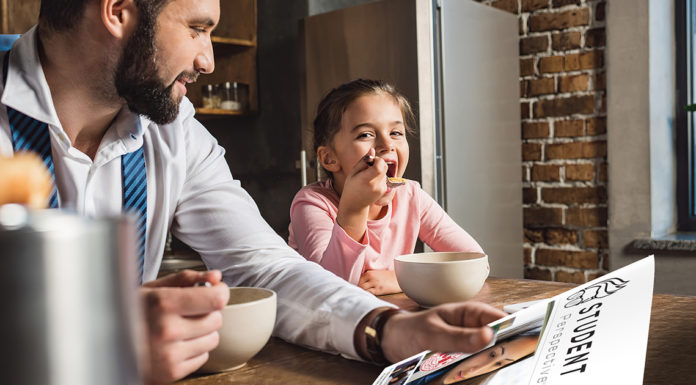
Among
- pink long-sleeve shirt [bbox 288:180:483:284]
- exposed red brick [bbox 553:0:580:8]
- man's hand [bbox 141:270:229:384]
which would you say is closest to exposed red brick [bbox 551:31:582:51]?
exposed red brick [bbox 553:0:580:8]

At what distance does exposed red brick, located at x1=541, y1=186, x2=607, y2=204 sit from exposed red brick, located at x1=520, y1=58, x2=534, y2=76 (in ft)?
1.75

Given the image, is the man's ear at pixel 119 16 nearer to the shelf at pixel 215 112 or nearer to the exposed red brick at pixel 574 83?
the shelf at pixel 215 112

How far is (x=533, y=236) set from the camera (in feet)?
9.17

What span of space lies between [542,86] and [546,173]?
0.39 metres

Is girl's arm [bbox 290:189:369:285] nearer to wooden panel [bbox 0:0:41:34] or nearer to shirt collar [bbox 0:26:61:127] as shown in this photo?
shirt collar [bbox 0:26:61:127]

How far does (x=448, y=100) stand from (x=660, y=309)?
5.48 ft

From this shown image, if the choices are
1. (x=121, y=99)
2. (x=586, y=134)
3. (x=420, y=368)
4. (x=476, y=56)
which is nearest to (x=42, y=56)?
(x=121, y=99)

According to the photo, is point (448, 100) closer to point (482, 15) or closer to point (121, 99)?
point (482, 15)

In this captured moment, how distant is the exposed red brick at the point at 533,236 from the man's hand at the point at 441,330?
226 cm

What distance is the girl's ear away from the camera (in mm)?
1729

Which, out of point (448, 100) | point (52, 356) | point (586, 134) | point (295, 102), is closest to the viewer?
point (52, 356)

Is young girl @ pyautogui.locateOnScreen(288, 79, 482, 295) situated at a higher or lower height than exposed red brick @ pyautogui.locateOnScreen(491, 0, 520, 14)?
lower

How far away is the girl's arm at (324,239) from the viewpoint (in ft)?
3.84

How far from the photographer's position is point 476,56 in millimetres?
2572
